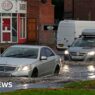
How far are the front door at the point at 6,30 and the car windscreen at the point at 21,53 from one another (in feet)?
114

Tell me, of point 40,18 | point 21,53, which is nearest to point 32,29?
point 40,18

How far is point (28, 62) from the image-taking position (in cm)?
2086

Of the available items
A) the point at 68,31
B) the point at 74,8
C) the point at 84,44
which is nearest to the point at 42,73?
the point at 84,44

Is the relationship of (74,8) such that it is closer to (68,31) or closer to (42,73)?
(68,31)

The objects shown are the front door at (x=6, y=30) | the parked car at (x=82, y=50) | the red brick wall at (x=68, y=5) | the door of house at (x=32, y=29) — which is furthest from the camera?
the red brick wall at (x=68, y=5)

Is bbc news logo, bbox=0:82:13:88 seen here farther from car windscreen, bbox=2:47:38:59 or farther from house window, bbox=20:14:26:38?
house window, bbox=20:14:26:38

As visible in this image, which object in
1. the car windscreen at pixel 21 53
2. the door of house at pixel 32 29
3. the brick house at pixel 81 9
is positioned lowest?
the door of house at pixel 32 29

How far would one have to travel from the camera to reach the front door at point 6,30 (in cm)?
5719

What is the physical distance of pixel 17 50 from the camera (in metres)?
22.4

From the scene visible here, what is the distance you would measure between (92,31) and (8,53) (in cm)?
1463

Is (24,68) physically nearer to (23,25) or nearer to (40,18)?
(23,25)

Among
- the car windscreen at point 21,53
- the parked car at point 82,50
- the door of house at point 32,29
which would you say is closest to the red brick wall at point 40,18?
the door of house at point 32,29

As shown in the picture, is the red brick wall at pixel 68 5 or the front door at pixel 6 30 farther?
the red brick wall at pixel 68 5

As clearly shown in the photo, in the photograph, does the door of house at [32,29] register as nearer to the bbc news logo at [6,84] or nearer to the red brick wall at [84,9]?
the red brick wall at [84,9]
